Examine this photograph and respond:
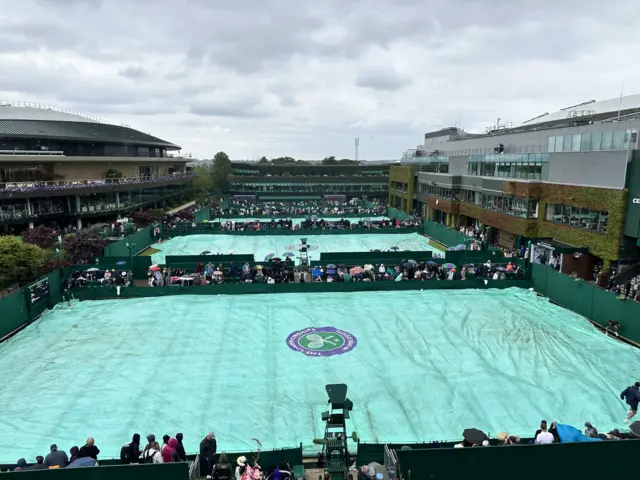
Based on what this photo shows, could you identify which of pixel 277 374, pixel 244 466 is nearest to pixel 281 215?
pixel 277 374

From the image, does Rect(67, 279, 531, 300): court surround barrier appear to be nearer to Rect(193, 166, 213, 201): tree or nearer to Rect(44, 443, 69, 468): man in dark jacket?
Rect(44, 443, 69, 468): man in dark jacket

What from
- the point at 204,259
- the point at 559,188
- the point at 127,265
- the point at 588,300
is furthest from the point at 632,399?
the point at 127,265

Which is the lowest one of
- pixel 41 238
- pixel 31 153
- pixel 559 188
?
pixel 41 238

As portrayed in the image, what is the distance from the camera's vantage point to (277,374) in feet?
53.2

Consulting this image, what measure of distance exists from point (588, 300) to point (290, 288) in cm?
1529

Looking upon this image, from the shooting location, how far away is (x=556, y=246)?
3123cm

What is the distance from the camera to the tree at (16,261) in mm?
24578

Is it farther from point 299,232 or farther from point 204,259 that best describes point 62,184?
point 204,259

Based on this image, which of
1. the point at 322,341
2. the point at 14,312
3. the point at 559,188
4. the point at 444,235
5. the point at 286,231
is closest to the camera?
the point at 322,341

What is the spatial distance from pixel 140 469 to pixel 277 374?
24.4ft

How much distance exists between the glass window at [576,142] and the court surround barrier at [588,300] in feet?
36.9

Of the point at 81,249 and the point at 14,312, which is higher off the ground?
the point at 81,249

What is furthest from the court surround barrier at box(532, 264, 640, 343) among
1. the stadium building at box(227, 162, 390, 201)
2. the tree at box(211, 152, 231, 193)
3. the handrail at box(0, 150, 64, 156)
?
the tree at box(211, 152, 231, 193)

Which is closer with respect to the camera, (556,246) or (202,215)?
(556,246)
